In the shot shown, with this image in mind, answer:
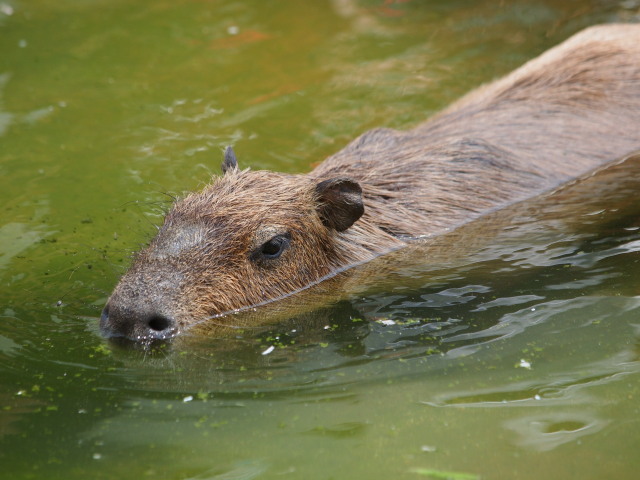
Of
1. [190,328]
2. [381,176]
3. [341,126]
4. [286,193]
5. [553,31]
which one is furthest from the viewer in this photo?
[553,31]

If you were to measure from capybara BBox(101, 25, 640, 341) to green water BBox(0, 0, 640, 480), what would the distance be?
1.29 ft

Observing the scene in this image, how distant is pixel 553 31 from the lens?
10.7m

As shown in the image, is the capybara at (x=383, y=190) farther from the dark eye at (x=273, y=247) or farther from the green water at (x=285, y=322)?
the green water at (x=285, y=322)

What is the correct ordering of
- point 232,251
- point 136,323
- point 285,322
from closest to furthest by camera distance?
1. point 136,323
2. point 285,322
3. point 232,251

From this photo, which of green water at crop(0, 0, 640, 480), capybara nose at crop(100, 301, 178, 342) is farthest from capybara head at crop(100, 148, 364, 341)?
green water at crop(0, 0, 640, 480)

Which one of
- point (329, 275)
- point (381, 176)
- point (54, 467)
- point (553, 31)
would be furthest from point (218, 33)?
point (54, 467)

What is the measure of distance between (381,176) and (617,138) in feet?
7.28

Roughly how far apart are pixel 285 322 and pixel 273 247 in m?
0.60

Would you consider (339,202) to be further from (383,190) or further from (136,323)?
(136,323)

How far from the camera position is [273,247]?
18.8 feet

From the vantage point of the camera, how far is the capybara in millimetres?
5289

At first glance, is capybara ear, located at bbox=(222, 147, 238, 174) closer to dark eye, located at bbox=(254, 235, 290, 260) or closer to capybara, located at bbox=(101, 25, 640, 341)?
capybara, located at bbox=(101, 25, 640, 341)

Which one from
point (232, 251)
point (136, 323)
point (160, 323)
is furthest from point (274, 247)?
point (136, 323)

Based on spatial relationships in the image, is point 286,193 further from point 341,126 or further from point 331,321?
point 341,126
